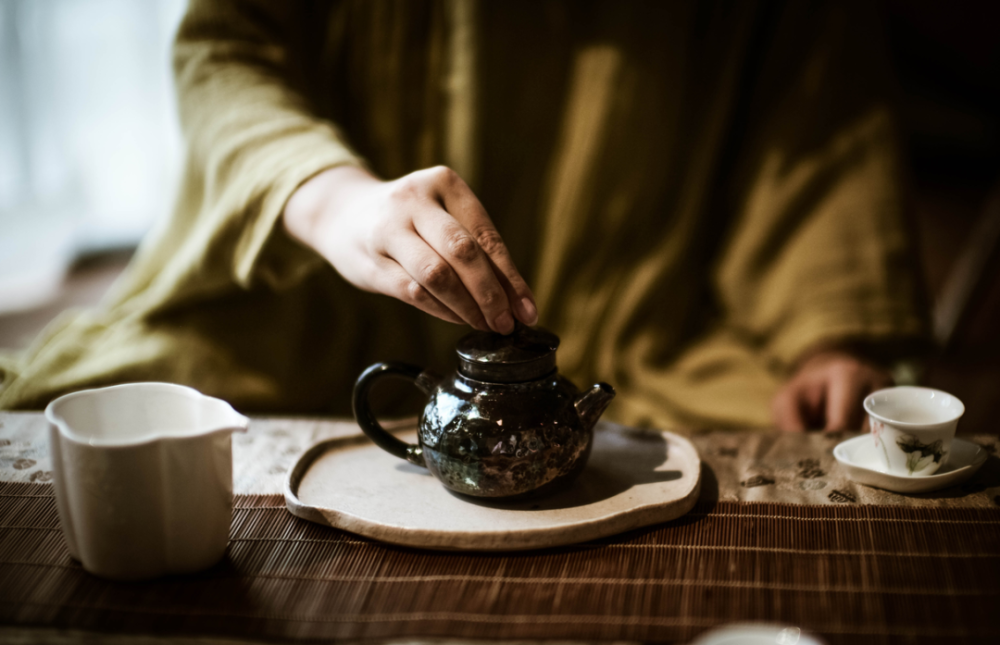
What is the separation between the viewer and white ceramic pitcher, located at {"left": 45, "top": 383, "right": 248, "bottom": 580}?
0.48 metres

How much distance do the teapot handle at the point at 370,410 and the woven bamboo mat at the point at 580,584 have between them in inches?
3.7

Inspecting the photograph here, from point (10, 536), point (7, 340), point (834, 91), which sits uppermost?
point (834, 91)

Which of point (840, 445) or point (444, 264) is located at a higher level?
point (444, 264)

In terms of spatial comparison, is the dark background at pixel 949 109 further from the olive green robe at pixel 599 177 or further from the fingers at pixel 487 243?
the fingers at pixel 487 243

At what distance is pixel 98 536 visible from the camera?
502mm

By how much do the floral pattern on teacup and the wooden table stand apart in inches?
1.2

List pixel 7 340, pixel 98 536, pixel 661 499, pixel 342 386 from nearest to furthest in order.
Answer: pixel 98 536
pixel 661 499
pixel 342 386
pixel 7 340

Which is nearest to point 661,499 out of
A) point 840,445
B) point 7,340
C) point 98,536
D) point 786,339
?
point 840,445

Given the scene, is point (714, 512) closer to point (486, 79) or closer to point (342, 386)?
point (342, 386)

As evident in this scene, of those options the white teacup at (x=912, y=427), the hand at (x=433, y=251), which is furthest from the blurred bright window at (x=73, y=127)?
the white teacup at (x=912, y=427)

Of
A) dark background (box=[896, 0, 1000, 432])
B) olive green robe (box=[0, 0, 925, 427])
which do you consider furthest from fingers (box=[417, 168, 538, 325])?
dark background (box=[896, 0, 1000, 432])

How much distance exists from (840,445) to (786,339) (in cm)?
38

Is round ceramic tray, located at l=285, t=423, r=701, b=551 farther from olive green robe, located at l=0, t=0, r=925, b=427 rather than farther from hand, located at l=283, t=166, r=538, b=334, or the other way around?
olive green robe, located at l=0, t=0, r=925, b=427

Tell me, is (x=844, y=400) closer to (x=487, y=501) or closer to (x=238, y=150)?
(x=487, y=501)
